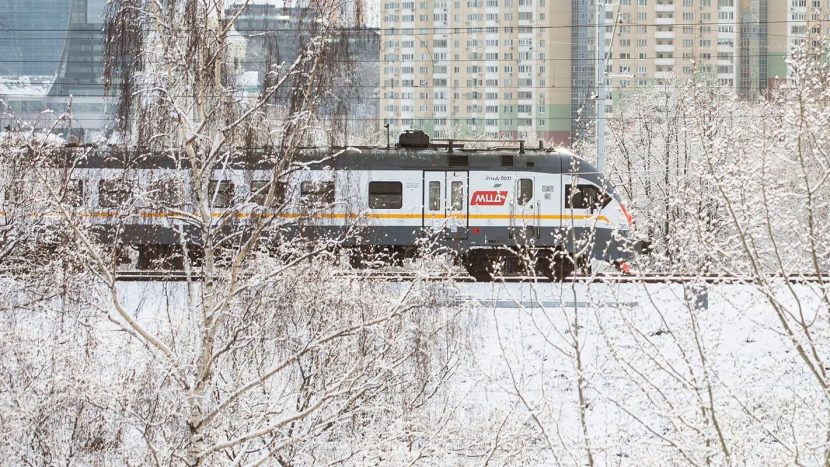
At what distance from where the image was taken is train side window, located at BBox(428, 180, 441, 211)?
18062 mm

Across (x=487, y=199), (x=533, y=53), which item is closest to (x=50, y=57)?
(x=533, y=53)

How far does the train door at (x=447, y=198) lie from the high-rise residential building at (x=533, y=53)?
44.9 m

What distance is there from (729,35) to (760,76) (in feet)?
10.9

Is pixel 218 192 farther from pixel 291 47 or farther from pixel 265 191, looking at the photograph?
pixel 291 47

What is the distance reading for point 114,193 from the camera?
9.79 metres

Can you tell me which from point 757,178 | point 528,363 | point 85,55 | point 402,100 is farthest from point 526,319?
point 85,55

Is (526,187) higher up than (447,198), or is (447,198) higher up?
(526,187)

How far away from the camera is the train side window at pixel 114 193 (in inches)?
337

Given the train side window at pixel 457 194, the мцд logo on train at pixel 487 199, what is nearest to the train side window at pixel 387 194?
the train side window at pixel 457 194

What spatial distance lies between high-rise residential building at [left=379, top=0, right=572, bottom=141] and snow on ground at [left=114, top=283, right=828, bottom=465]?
164 feet

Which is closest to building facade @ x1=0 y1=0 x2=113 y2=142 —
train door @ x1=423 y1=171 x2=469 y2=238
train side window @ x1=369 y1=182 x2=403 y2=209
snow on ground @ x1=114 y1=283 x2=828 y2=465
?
train side window @ x1=369 y1=182 x2=403 y2=209

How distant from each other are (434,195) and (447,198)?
0.24 metres

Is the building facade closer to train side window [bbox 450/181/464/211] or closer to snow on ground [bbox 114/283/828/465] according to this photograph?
train side window [bbox 450/181/464/211]

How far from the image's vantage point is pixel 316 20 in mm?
8289
